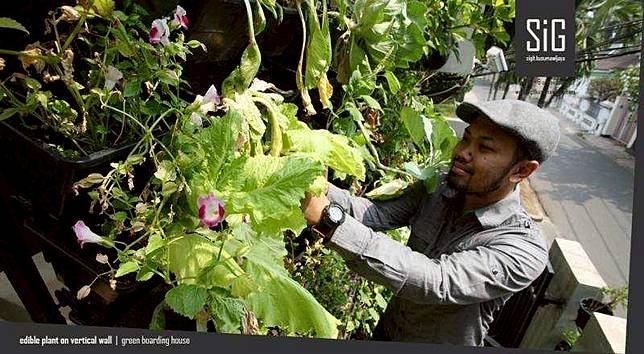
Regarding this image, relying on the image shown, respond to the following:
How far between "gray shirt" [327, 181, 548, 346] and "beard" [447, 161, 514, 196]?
0.08 feet

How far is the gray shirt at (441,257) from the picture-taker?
48cm

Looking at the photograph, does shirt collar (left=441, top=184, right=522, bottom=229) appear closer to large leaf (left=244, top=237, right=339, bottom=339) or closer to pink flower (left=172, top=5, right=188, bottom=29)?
large leaf (left=244, top=237, right=339, bottom=339)

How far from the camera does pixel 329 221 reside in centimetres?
48

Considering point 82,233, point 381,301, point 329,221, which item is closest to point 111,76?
point 82,233

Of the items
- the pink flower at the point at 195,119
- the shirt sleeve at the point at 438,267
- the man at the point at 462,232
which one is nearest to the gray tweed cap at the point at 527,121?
the man at the point at 462,232

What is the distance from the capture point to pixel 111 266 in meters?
0.39

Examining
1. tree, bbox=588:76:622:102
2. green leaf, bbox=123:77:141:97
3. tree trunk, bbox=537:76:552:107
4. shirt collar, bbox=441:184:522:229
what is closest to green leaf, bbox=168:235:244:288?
green leaf, bbox=123:77:141:97

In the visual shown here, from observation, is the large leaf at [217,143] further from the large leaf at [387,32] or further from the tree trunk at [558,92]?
the tree trunk at [558,92]

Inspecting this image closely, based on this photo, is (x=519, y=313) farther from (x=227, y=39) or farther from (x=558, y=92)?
(x=227, y=39)

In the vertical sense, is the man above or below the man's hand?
below

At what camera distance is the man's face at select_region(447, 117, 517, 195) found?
558mm

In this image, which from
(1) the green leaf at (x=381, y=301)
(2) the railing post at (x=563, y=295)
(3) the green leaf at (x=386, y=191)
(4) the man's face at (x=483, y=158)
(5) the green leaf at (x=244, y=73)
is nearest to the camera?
(5) the green leaf at (x=244, y=73)

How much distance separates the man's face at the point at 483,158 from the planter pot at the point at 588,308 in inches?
20.3

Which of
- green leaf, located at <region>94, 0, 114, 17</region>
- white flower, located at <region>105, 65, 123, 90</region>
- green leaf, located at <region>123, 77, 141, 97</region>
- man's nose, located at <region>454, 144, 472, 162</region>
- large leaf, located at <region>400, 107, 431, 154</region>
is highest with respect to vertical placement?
green leaf, located at <region>94, 0, 114, 17</region>
